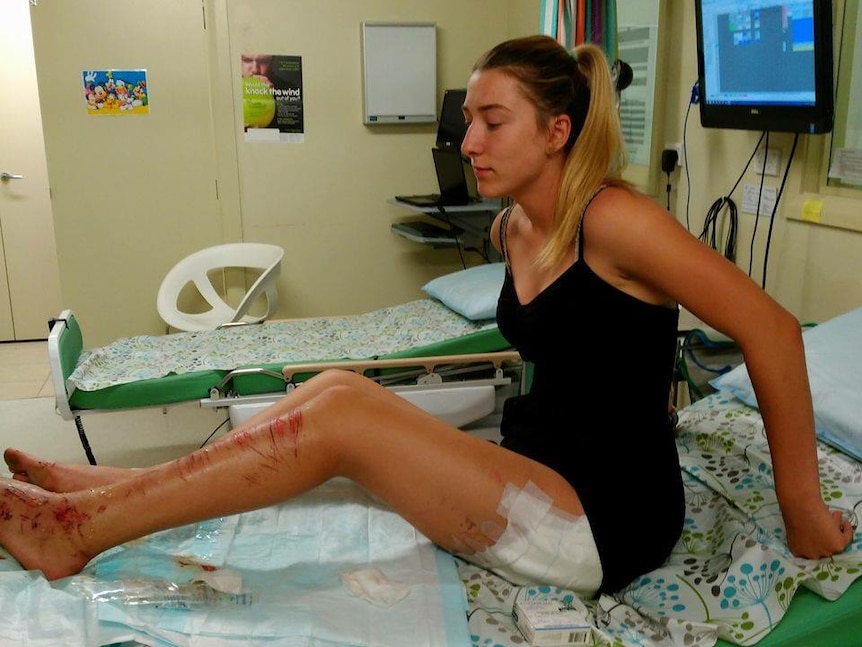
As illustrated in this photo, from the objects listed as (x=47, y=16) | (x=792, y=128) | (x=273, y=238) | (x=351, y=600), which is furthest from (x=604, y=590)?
(x=47, y=16)

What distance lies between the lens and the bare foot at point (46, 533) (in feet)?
4.41

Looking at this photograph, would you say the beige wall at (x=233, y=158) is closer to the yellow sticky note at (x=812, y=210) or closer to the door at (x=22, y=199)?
the door at (x=22, y=199)

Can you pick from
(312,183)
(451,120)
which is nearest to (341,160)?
(312,183)

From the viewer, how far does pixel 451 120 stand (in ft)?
13.2

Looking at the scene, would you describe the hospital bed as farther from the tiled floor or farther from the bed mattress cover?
the tiled floor

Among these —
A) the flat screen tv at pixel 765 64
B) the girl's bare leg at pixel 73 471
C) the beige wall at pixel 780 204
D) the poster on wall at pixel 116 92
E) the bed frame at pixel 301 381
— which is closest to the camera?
the girl's bare leg at pixel 73 471

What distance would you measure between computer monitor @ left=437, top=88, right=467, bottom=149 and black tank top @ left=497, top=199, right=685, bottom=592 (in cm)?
260

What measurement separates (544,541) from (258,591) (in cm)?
50

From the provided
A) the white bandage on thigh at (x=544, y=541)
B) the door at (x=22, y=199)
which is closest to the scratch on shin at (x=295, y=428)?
the white bandage on thigh at (x=544, y=541)

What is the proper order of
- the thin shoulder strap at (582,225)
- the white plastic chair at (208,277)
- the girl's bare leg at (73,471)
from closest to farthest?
the thin shoulder strap at (582,225), the girl's bare leg at (73,471), the white plastic chair at (208,277)

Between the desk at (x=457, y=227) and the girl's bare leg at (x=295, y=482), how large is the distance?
2.60m

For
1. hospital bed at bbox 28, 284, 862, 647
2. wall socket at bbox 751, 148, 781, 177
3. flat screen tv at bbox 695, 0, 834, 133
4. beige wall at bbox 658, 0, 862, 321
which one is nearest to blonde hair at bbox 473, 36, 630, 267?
hospital bed at bbox 28, 284, 862, 647

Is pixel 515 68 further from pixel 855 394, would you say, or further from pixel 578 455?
pixel 855 394

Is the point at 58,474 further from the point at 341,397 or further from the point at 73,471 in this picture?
the point at 341,397
